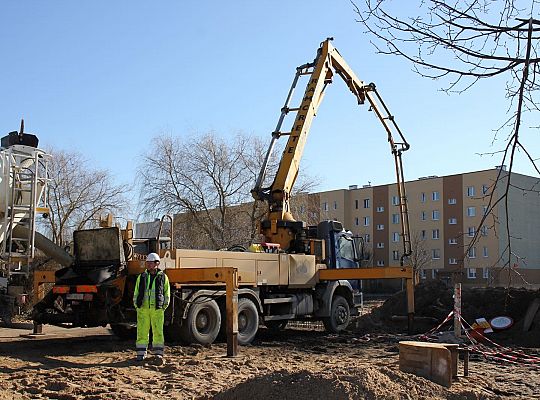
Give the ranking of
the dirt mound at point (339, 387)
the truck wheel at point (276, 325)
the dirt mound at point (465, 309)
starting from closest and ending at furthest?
the dirt mound at point (339, 387) < the dirt mound at point (465, 309) < the truck wheel at point (276, 325)

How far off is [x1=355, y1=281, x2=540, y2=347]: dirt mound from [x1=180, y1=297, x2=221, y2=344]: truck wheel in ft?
19.2

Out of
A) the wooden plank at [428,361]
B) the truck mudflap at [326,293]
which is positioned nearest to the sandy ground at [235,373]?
the wooden plank at [428,361]

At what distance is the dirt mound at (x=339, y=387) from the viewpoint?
6273mm

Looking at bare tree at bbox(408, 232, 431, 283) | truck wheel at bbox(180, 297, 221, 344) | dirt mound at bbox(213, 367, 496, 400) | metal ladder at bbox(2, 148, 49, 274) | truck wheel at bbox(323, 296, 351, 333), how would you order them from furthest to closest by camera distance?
bare tree at bbox(408, 232, 431, 283) → truck wheel at bbox(323, 296, 351, 333) → metal ladder at bbox(2, 148, 49, 274) → truck wheel at bbox(180, 297, 221, 344) → dirt mound at bbox(213, 367, 496, 400)

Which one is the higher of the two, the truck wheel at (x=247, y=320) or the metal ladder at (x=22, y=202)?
the metal ladder at (x=22, y=202)

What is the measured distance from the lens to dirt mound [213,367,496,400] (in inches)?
247

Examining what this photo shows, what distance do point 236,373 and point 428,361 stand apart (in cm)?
271

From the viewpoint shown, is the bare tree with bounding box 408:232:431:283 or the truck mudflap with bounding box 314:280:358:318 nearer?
the truck mudflap with bounding box 314:280:358:318

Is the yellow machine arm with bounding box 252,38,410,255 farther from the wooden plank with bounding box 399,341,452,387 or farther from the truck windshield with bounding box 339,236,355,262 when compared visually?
the wooden plank with bounding box 399,341,452,387

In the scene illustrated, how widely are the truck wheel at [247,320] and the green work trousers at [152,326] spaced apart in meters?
2.82

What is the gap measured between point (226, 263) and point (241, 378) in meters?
4.35

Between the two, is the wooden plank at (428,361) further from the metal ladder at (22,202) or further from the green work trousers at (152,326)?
Result: the metal ladder at (22,202)

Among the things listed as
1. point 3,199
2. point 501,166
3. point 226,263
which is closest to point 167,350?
point 226,263

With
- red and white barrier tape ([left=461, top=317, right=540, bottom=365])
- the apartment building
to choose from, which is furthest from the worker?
the apartment building
